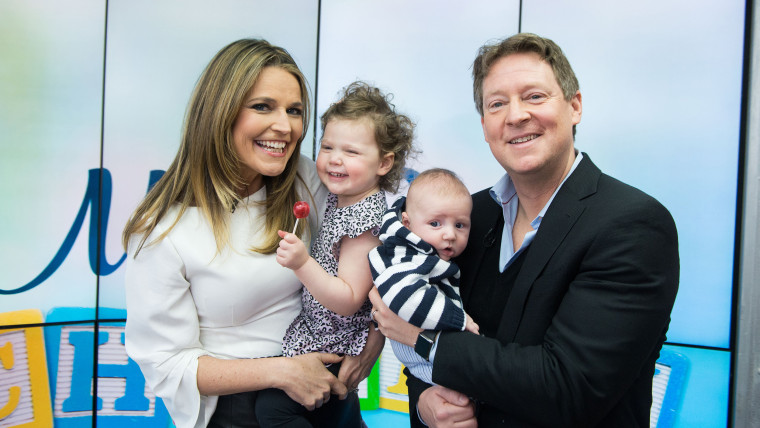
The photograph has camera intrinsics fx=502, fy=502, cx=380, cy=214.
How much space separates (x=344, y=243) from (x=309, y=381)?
1.59 feet

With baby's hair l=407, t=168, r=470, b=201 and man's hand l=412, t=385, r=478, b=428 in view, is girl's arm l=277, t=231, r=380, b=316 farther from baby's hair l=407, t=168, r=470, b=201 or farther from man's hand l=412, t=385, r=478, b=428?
man's hand l=412, t=385, r=478, b=428

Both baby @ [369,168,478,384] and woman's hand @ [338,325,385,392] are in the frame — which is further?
woman's hand @ [338,325,385,392]

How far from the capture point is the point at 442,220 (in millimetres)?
1664

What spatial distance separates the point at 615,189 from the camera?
1.43 meters

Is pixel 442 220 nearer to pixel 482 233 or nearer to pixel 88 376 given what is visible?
pixel 482 233

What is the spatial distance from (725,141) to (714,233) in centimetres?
49

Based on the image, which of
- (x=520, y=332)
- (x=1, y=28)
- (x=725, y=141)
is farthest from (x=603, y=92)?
(x=1, y=28)

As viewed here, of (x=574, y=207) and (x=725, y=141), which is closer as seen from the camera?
(x=574, y=207)

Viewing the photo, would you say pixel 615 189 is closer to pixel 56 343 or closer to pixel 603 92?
pixel 603 92

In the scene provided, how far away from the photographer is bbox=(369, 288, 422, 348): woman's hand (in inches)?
62.1

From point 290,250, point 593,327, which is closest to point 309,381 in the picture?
point 290,250

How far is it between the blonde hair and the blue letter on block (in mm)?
1519

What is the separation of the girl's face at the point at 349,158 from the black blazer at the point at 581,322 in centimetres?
67

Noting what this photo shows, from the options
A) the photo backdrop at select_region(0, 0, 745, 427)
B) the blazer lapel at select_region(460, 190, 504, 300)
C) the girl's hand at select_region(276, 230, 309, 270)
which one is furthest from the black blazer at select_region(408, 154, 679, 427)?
the photo backdrop at select_region(0, 0, 745, 427)
